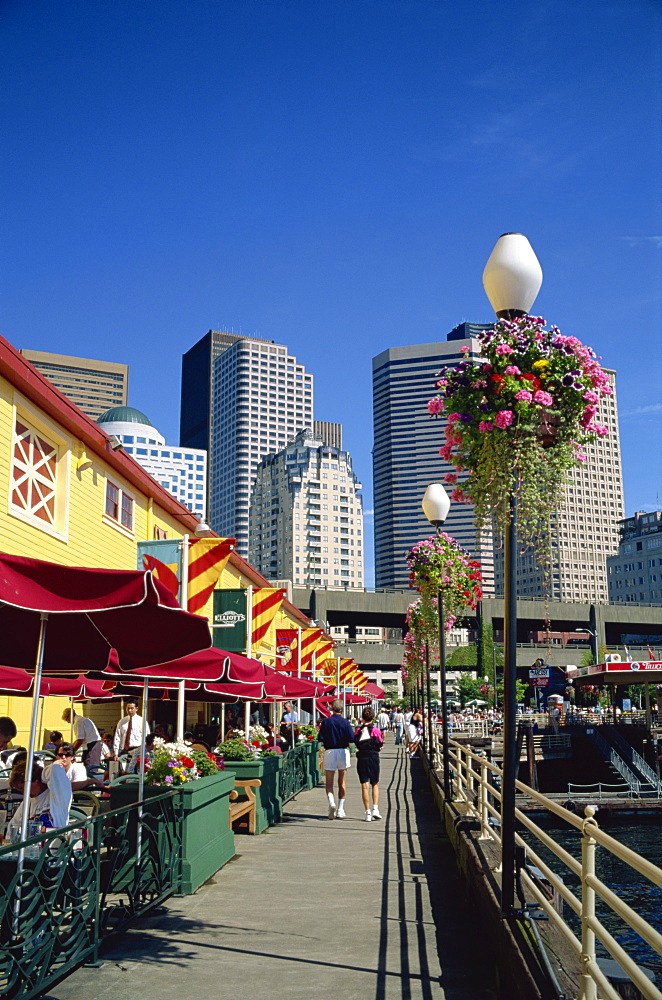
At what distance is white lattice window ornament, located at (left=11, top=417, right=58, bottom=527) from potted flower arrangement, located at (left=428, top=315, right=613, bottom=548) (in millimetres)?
9637

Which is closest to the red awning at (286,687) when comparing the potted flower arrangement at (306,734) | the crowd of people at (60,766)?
the crowd of people at (60,766)

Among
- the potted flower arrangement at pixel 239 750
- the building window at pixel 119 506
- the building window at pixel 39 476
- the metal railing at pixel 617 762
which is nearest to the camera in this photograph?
the potted flower arrangement at pixel 239 750

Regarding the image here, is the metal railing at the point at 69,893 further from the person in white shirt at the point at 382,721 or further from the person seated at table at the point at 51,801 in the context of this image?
the person in white shirt at the point at 382,721

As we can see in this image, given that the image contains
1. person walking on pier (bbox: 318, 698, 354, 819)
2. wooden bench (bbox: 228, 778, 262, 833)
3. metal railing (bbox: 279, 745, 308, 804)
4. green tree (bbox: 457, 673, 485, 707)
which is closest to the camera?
wooden bench (bbox: 228, 778, 262, 833)

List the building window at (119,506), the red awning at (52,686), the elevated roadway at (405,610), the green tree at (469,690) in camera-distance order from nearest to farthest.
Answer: the red awning at (52,686)
the building window at (119,506)
the elevated roadway at (405,610)
the green tree at (469,690)

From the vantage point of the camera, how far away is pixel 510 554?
657 centimetres

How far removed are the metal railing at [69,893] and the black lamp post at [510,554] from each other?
2.86 m

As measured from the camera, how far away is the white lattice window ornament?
1430 cm

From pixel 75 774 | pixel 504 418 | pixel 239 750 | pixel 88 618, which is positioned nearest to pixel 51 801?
pixel 88 618

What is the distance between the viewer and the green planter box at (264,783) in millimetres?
13586

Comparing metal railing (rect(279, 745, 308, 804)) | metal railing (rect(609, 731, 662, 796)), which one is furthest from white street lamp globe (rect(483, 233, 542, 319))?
metal railing (rect(609, 731, 662, 796))

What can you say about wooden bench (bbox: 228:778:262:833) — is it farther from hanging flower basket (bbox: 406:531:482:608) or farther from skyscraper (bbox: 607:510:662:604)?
skyscraper (bbox: 607:510:662:604)

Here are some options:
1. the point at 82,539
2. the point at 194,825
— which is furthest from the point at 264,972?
the point at 82,539

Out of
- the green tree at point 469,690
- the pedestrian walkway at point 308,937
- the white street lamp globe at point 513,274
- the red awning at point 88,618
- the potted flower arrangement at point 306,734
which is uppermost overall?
the white street lamp globe at point 513,274
